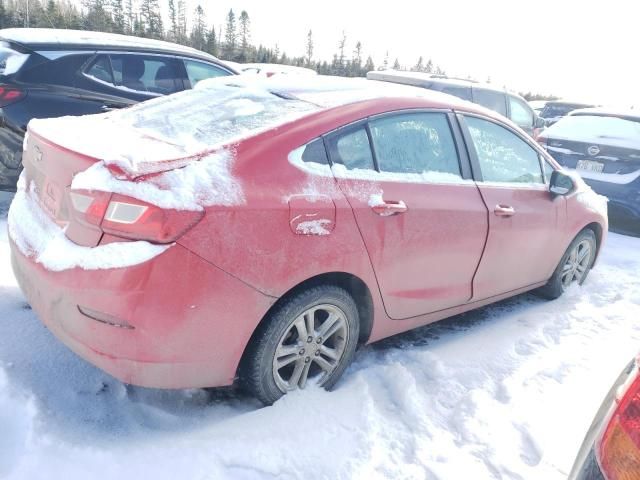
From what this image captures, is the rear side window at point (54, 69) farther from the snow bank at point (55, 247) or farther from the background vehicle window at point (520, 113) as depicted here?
the background vehicle window at point (520, 113)

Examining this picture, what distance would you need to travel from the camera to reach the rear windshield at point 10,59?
174 inches

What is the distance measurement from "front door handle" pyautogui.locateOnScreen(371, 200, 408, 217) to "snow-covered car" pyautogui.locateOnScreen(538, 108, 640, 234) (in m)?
4.92

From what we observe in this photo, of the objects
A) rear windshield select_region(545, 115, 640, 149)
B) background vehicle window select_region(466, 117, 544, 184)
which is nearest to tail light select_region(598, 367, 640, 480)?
background vehicle window select_region(466, 117, 544, 184)

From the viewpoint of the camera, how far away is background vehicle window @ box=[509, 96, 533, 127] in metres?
9.41

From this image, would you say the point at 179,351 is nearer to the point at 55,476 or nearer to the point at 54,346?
the point at 55,476

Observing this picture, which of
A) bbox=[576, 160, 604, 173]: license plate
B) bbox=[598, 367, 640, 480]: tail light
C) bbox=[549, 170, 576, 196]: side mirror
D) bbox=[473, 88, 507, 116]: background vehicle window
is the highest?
bbox=[598, 367, 640, 480]: tail light

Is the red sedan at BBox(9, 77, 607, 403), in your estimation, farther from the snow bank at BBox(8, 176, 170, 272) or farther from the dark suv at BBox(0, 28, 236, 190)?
→ the dark suv at BBox(0, 28, 236, 190)

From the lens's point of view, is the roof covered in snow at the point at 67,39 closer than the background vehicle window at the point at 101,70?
Yes

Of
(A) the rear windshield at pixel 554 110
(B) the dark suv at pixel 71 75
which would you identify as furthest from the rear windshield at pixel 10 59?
(A) the rear windshield at pixel 554 110

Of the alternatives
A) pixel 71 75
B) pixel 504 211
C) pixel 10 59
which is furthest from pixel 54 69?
pixel 504 211

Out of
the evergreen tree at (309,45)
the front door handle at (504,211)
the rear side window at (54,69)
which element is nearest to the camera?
the front door handle at (504,211)

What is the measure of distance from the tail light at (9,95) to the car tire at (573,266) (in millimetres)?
4653

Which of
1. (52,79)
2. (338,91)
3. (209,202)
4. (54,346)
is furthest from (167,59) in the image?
(209,202)

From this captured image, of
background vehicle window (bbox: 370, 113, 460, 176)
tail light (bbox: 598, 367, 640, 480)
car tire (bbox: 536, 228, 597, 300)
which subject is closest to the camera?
tail light (bbox: 598, 367, 640, 480)
